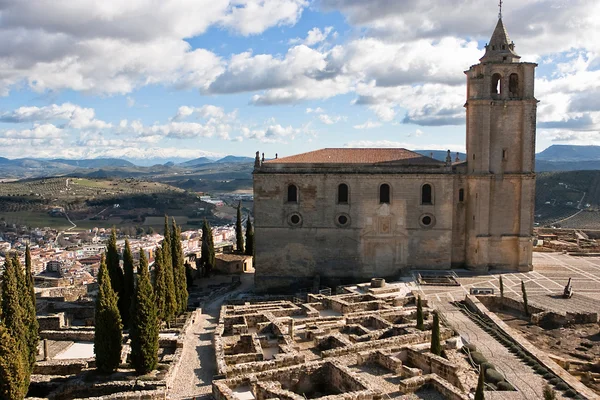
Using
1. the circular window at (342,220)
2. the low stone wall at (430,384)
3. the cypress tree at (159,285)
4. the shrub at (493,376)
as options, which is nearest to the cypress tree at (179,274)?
the cypress tree at (159,285)

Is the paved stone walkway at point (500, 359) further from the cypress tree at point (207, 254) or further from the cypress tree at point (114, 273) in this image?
the cypress tree at point (207, 254)

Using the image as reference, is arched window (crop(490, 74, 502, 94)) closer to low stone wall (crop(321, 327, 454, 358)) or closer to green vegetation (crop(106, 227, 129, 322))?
low stone wall (crop(321, 327, 454, 358))

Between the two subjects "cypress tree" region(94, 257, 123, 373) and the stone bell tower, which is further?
the stone bell tower

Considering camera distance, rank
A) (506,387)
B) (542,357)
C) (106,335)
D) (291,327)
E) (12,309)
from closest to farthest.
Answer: (506,387), (12,309), (542,357), (106,335), (291,327)

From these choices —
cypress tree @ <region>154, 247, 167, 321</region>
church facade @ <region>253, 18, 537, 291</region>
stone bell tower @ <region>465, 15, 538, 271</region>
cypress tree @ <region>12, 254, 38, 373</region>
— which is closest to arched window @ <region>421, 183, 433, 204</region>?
church facade @ <region>253, 18, 537, 291</region>

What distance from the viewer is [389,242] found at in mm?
32875

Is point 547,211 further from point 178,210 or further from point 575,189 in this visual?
point 178,210

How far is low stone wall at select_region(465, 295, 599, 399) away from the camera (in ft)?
51.8

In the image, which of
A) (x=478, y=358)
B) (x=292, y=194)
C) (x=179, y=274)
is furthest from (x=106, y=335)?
(x=292, y=194)

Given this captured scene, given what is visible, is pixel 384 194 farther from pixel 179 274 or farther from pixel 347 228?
pixel 179 274

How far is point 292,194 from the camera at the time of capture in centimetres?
3322

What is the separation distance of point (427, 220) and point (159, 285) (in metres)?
17.2

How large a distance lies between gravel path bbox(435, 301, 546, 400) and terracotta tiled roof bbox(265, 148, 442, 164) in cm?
1142

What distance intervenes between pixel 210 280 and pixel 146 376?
1938cm
